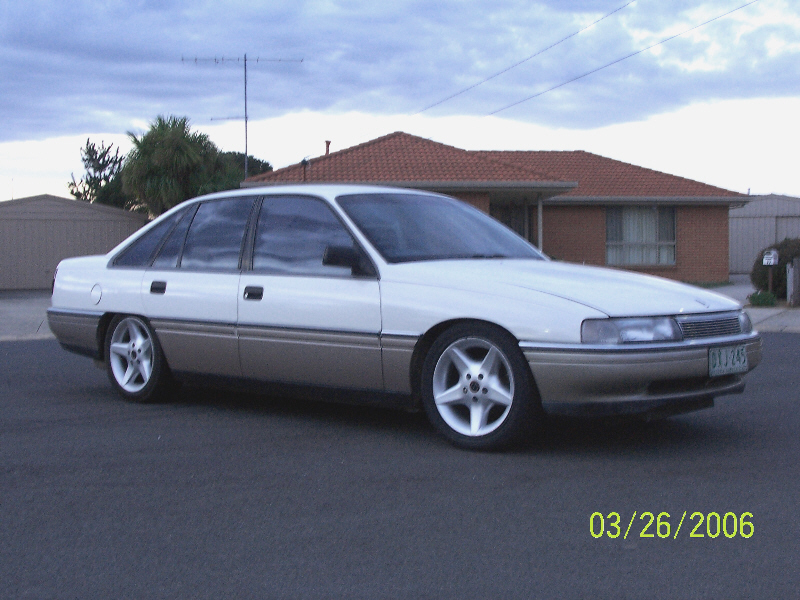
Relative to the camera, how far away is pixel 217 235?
662cm

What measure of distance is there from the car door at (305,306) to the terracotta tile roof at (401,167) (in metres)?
16.3

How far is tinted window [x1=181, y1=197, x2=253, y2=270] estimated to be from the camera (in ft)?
21.2

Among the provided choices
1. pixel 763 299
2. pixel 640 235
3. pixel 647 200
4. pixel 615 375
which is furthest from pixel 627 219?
pixel 615 375

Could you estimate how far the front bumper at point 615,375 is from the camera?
4871 mm

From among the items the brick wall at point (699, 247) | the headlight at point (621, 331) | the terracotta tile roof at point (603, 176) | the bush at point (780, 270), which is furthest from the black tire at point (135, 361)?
the brick wall at point (699, 247)

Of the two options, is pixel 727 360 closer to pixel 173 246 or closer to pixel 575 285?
pixel 575 285

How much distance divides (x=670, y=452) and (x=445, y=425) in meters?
1.19

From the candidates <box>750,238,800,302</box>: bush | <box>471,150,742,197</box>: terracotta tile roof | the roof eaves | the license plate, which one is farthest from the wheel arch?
the roof eaves

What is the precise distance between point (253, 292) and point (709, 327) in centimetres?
268

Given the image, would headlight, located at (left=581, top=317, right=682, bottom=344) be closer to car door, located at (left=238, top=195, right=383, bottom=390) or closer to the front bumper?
the front bumper

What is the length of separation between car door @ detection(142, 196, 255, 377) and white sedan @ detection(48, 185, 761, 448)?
0.01 metres

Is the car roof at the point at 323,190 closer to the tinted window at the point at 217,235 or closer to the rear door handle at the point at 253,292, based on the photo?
the tinted window at the point at 217,235

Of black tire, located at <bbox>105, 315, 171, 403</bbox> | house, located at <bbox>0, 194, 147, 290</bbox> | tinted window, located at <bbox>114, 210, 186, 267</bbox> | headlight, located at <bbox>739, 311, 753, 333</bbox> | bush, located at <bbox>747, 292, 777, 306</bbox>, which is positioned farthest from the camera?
house, located at <bbox>0, 194, 147, 290</bbox>

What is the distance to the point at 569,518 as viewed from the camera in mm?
4066
